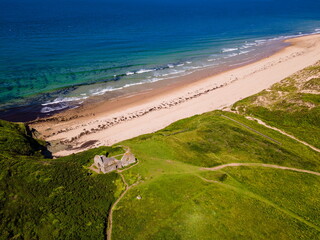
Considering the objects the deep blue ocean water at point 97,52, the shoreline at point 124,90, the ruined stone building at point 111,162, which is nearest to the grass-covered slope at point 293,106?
the shoreline at point 124,90

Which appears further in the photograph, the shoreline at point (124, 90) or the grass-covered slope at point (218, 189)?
the shoreline at point (124, 90)

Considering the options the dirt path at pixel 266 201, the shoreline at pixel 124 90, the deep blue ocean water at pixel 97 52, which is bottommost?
the dirt path at pixel 266 201

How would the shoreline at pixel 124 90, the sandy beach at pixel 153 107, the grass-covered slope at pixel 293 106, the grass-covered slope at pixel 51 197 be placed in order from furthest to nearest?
the shoreline at pixel 124 90, the sandy beach at pixel 153 107, the grass-covered slope at pixel 293 106, the grass-covered slope at pixel 51 197

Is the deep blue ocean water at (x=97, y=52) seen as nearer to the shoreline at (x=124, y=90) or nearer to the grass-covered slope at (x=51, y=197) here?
the shoreline at (x=124, y=90)

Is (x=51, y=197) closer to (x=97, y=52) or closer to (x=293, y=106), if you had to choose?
(x=293, y=106)

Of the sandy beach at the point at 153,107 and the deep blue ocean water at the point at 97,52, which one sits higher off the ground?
the deep blue ocean water at the point at 97,52

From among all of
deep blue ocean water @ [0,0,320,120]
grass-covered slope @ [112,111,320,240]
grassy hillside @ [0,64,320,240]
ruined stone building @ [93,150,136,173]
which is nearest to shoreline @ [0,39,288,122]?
deep blue ocean water @ [0,0,320,120]

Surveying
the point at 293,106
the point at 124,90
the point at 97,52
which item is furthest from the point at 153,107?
the point at 97,52
